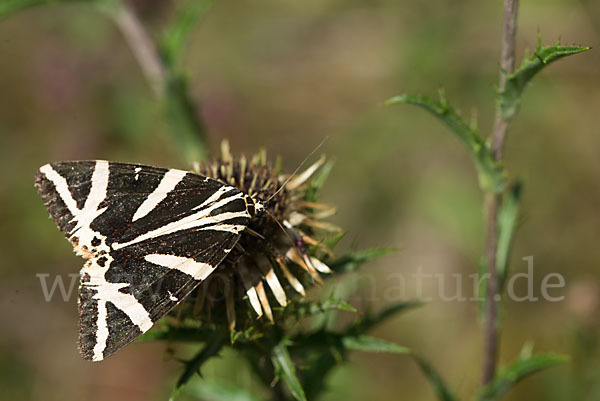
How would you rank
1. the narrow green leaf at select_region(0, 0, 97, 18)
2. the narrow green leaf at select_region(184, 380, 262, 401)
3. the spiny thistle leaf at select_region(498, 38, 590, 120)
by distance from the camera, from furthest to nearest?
the narrow green leaf at select_region(0, 0, 97, 18), the narrow green leaf at select_region(184, 380, 262, 401), the spiny thistle leaf at select_region(498, 38, 590, 120)

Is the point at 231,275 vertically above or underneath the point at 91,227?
underneath

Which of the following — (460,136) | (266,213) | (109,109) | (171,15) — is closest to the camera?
(460,136)

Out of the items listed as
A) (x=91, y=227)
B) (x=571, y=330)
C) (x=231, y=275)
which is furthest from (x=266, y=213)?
(x=571, y=330)

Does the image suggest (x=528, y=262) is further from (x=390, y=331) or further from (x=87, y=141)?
(x=87, y=141)

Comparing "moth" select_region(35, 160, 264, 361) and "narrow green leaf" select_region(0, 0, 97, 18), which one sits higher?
"narrow green leaf" select_region(0, 0, 97, 18)

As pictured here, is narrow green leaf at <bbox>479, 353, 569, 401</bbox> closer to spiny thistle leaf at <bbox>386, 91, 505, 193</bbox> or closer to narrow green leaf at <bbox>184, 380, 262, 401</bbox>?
spiny thistle leaf at <bbox>386, 91, 505, 193</bbox>

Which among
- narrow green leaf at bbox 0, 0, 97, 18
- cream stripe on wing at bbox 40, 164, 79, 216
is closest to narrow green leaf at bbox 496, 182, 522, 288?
cream stripe on wing at bbox 40, 164, 79, 216
